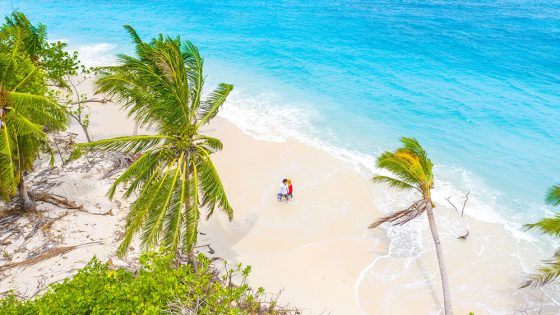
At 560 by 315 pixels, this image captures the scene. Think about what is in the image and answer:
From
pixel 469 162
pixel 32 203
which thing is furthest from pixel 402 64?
pixel 32 203

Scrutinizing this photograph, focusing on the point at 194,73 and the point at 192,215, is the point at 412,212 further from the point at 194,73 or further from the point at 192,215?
the point at 194,73

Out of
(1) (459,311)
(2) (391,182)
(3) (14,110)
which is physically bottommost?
(1) (459,311)

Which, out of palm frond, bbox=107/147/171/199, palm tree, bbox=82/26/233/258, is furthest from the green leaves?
palm frond, bbox=107/147/171/199

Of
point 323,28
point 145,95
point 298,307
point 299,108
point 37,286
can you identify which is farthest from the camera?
point 323,28

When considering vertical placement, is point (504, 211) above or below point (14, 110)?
below

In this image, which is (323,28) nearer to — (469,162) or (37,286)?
(469,162)

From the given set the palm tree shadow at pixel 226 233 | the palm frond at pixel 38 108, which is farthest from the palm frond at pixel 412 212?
the palm frond at pixel 38 108

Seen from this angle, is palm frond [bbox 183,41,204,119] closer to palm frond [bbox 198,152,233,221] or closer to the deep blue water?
palm frond [bbox 198,152,233,221]
